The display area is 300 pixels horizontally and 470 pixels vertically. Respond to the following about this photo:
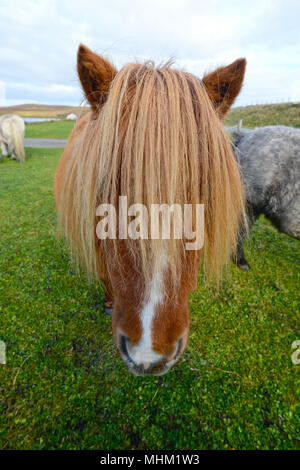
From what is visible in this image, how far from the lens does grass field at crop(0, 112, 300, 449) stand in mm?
1785

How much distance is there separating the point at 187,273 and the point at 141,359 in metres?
0.53

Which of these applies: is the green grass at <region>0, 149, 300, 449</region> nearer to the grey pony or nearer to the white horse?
the grey pony

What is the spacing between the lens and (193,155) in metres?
1.13

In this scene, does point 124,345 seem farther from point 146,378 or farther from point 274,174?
point 274,174

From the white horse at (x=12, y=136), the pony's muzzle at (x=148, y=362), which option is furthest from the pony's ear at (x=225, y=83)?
the white horse at (x=12, y=136)

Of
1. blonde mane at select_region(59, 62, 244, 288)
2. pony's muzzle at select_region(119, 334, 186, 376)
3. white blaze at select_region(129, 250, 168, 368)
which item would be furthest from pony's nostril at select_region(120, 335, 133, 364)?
blonde mane at select_region(59, 62, 244, 288)

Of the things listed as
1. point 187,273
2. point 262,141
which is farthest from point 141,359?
point 262,141

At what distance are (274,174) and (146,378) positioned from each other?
3036mm

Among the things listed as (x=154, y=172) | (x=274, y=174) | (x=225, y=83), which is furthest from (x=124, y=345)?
(x=274, y=174)

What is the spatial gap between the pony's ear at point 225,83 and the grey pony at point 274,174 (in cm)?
154

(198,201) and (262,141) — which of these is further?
(262,141)

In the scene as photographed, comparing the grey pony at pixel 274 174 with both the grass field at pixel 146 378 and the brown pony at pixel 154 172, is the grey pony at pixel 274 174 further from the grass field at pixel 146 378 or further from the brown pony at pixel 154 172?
the brown pony at pixel 154 172

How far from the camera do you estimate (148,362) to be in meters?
1.12

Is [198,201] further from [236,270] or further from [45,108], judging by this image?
[45,108]
